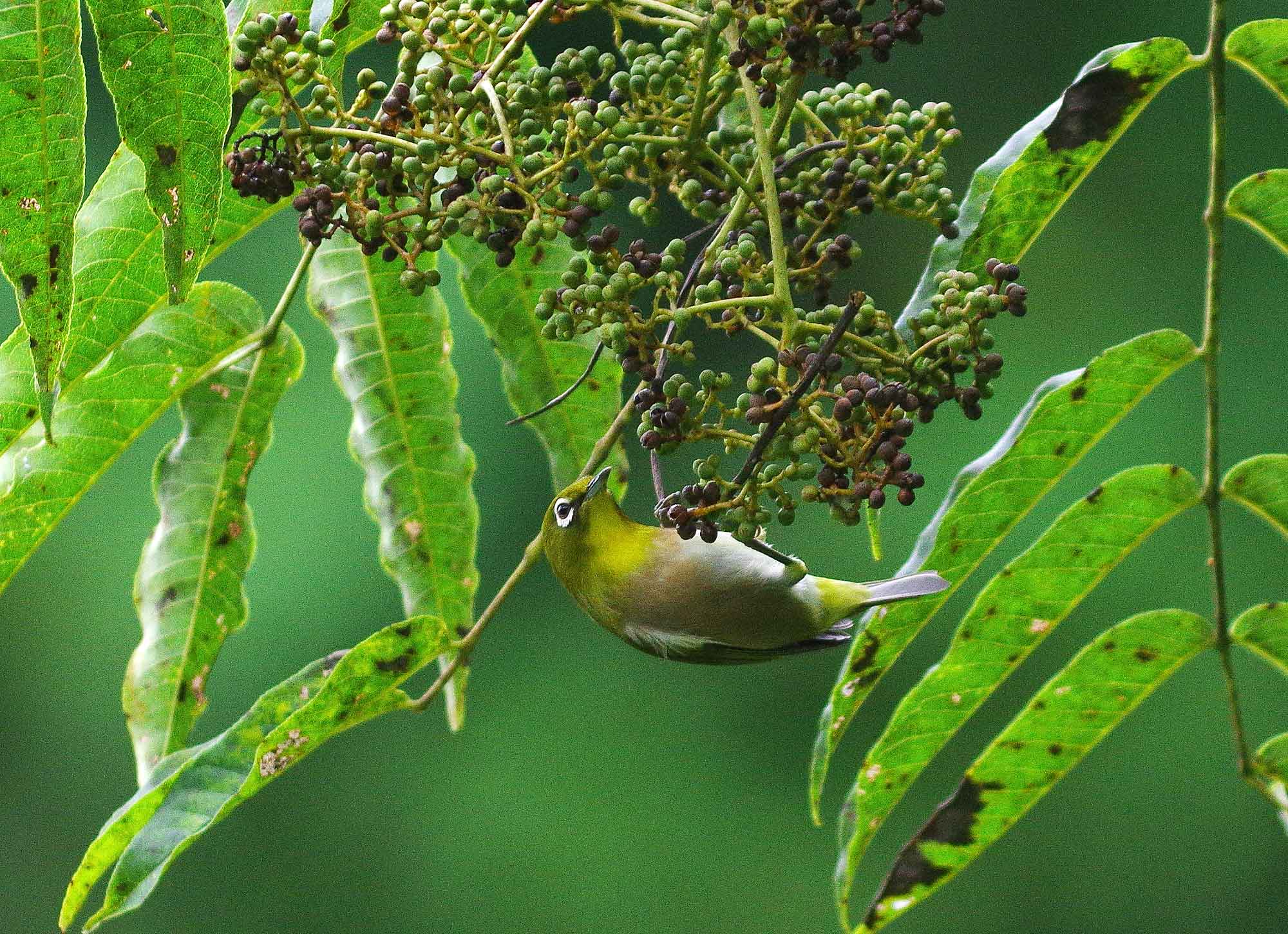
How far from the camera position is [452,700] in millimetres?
1828

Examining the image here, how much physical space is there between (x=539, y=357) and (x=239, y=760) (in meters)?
0.61

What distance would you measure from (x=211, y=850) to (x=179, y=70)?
20.1ft

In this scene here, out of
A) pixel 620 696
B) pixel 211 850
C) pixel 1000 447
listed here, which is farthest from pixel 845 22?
pixel 211 850

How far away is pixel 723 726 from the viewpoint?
6.43 m

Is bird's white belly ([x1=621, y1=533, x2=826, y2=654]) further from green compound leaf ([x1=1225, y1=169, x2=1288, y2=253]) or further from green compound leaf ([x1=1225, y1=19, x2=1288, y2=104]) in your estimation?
green compound leaf ([x1=1225, y1=19, x2=1288, y2=104])

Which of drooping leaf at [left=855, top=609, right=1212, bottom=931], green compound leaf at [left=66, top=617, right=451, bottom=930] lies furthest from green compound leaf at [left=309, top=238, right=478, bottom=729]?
drooping leaf at [left=855, top=609, right=1212, bottom=931]

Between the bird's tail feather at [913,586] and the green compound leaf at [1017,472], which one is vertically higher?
the green compound leaf at [1017,472]

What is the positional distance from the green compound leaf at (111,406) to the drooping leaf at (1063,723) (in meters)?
1.03

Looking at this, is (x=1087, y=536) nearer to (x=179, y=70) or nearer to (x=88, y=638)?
(x=179, y=70)

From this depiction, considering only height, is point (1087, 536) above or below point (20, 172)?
below

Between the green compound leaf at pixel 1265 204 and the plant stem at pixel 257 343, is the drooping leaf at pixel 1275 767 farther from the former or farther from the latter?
the plant stem at pixel 257 343

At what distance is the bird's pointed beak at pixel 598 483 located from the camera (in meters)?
1.84

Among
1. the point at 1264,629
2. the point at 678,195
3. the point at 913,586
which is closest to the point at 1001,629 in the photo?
the point at 913,586

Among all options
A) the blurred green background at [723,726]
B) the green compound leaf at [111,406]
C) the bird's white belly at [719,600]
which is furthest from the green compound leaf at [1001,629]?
the blurred green background at [723,726]
